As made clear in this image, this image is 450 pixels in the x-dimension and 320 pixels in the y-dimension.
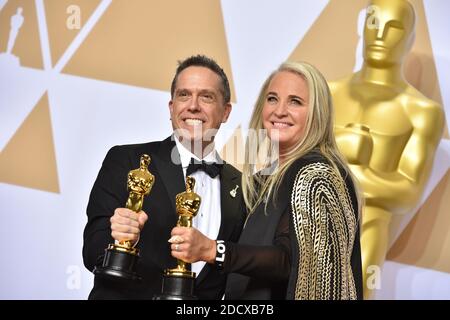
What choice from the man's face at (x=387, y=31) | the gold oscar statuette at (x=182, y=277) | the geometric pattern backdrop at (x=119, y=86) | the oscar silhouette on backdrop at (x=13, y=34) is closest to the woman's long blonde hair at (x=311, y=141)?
the gold oscar statuette at (x=182, y=277)

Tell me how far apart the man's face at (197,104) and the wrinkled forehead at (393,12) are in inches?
39.8

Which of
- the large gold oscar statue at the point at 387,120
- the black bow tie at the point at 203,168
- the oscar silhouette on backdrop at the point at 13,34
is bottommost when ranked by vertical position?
the black bow tie at the point at 203,168

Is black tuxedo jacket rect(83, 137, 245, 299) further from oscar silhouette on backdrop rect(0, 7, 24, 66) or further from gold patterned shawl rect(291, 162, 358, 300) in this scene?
oscar silhouette on backdrop rect(0, 7, 24, 66)

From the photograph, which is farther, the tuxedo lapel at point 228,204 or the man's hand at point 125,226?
the tuxedo lapel at point 228,204

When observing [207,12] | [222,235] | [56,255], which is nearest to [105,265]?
[222,235]

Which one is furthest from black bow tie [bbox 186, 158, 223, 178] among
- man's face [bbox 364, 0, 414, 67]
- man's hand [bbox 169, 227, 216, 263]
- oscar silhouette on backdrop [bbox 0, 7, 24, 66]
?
oscar silhouette on backdrop [bbox 0, 7, 24, 66]

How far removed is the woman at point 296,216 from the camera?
5.19ft

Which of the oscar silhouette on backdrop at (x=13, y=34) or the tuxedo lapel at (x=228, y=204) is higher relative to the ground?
the oscar silhouette on backdrop at (x=13, y=34)

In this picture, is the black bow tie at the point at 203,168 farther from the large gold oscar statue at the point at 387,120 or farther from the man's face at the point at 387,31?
the man's face at the point at 387,31

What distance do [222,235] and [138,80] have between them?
1561 millimetres

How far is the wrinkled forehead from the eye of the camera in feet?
9.35

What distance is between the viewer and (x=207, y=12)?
337cm

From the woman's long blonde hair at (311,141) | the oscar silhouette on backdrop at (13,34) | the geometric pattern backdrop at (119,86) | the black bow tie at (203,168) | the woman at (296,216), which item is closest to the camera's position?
the woman at (296,216)

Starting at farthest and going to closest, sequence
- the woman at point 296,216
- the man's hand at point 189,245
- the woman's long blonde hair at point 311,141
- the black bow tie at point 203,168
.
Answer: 1. the black bow tie at point 203,168
2. the woman's long blonde hair at point 311,141
3. the woman at point 296,216
4. the man's hand at point 189,245
